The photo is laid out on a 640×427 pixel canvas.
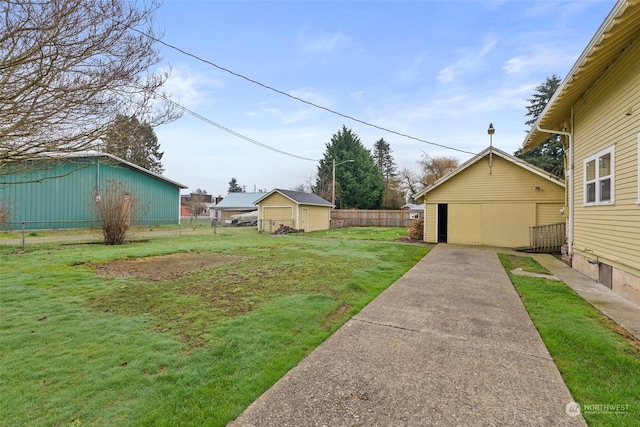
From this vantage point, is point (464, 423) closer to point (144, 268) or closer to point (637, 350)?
point (637, 350)

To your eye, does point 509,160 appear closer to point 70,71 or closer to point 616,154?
point 616,154

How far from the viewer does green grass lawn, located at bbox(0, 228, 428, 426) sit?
86.0 inches

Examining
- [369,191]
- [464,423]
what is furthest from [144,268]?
[369,191]

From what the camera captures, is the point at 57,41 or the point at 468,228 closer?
the point at 57,41

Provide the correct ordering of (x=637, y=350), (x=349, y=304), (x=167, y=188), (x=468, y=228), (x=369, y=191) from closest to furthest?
(x=637, y=350) < (x=349, y=304) < (x=468, y=228) < (x=167, y=188) < (x=369, y=191)

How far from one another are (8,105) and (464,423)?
17.8ft

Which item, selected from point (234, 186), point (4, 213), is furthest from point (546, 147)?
point (234, 186)

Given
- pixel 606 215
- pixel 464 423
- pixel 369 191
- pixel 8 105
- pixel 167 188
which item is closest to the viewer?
pixel 464 423

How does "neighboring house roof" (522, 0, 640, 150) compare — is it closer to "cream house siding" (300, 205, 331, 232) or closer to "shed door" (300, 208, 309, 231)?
"shed door" (300, 208, 309, 231)

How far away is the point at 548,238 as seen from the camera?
427 inches

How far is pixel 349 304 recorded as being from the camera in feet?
15.3

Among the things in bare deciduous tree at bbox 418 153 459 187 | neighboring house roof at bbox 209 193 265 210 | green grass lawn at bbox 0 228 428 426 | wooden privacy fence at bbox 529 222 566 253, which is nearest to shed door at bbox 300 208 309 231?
wooden privacy fence at bbox 529 222 566 253

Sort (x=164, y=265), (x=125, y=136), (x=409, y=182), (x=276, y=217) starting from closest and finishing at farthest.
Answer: (x=125, y=136)
(x=164, y=265)
(x=276, y=217)
(x=409, y=182)

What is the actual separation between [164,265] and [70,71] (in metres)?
5.26
